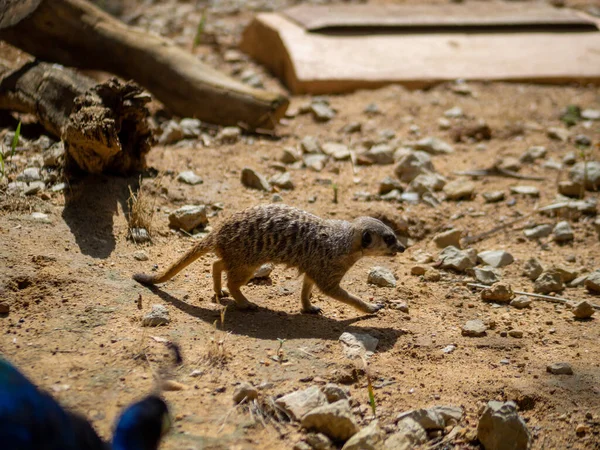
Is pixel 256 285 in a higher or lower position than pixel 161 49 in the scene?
lower

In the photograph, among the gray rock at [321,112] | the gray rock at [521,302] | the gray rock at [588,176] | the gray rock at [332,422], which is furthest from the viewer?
the gray rock at [321,112]

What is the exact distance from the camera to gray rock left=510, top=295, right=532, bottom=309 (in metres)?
3.99

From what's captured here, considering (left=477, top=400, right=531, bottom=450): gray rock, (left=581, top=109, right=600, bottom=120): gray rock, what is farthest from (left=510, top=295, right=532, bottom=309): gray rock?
(left=581, top=109, right=600, bottom=120): gray rock

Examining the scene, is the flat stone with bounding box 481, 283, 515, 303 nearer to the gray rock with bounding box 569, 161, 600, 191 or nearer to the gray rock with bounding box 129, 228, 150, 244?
the gray rock with bounding box 569, 161, 600, 191

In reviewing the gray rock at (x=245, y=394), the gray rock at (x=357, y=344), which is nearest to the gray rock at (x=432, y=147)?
the gray rock at (x=357, y=344)

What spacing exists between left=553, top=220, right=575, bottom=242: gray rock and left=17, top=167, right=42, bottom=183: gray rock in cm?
343

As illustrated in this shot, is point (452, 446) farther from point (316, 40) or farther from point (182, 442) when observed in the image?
point (316, 40)

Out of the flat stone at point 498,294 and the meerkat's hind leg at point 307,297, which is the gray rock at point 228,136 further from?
the flat stone at point 498,294

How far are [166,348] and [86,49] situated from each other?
132 inches

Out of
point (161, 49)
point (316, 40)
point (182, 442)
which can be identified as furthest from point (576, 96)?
point (182, 442)

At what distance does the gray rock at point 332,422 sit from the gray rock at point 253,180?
8.13 ft

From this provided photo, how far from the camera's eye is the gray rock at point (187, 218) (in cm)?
439

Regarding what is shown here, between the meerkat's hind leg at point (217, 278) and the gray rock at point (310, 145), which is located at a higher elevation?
the meerkat's hind leg at point (217, 278)

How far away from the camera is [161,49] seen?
584 cm
